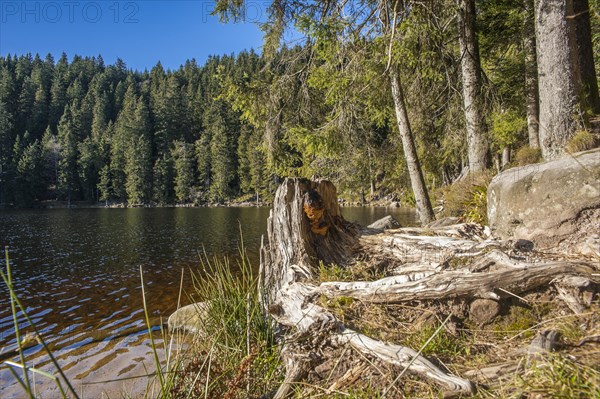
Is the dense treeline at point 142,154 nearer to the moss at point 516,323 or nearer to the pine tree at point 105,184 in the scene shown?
the pine tree at point 105,184

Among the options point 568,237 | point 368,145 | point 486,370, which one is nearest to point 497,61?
point 368,145

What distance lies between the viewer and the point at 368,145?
9.37 meters

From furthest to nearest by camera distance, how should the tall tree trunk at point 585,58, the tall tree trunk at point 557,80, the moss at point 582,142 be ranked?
the tall tree trunk at point 585,58, the tall tree trunk at point 557,80, the moss at point 582,142

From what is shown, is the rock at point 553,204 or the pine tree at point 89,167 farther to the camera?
the pine tree at point 89,167

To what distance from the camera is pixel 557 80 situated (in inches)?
185

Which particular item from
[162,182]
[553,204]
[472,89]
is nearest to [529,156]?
[472,89]

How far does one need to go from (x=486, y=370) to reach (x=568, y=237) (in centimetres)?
181

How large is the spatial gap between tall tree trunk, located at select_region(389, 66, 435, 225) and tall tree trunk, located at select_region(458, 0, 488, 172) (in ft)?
3.90

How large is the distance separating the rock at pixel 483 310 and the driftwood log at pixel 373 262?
2.6 inches

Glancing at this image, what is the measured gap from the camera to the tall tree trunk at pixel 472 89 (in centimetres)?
732

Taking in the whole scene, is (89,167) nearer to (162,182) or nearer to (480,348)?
(162,182)

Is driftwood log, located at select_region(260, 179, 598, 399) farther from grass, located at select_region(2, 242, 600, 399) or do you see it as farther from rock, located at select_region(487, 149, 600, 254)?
rock, located at select_region(487, 149, 600, 254)

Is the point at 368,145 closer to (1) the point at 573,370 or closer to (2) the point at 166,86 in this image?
(1) the point at 573,370

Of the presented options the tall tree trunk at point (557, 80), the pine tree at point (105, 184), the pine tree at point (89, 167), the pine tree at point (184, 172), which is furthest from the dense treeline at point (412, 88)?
the pine tree at point (89, 167)
